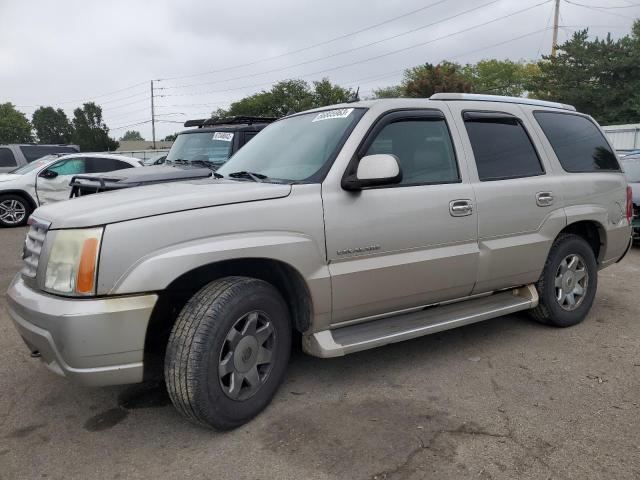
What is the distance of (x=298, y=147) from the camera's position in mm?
3715

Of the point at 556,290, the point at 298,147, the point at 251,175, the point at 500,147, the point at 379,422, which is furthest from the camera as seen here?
the point at 556,290

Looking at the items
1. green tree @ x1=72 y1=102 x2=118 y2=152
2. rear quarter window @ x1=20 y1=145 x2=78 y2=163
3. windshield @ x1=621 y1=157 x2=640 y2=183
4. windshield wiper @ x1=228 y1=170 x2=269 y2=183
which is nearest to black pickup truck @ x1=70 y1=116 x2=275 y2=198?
windshield wiper @ x1=228 y1=170 x2=269 y2=183

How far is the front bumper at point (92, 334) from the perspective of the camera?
2.60 metres

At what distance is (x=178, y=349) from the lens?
2.78 meters

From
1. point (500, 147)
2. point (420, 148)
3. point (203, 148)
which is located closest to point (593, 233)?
point (500, 147)

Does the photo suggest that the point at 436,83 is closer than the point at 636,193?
No

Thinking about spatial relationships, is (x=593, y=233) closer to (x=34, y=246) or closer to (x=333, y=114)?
(x=333, y=114)

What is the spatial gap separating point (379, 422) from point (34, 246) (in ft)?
7.11

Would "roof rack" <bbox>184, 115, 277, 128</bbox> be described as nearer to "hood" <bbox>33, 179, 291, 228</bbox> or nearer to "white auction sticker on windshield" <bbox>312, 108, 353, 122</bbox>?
"white auction sticker on windshield" <bbox>312, 108, 353, 122</bbox>

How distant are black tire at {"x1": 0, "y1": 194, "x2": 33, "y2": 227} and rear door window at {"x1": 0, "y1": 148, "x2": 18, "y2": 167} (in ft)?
13.8

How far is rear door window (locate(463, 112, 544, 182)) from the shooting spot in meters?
4.04

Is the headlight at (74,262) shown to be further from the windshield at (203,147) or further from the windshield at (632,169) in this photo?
the windshield at (632,169)

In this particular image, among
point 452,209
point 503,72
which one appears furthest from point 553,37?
point 452,209

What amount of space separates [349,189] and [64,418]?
217 centimetres
